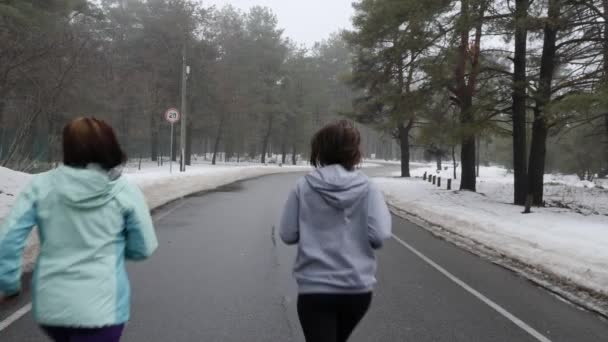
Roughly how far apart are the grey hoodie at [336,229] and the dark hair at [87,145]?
0.97 meters

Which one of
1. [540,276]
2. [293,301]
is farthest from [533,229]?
[293,301]

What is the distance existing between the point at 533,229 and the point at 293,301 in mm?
7854

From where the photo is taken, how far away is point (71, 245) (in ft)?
7.38

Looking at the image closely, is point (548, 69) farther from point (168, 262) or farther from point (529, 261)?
point (168, 262)

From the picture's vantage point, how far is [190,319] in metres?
4.96

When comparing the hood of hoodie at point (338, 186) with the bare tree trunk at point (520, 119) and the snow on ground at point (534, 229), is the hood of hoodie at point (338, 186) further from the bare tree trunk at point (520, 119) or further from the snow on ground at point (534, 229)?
the bare tree trunk at point (520, 119)

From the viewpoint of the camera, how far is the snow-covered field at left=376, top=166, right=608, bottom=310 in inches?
305

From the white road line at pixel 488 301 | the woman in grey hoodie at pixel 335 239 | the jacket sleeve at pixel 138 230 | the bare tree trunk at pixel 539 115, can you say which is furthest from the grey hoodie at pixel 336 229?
the bare tree trunk at pixel 539 115

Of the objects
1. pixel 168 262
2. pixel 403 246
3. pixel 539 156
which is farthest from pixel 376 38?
pixel 168 262

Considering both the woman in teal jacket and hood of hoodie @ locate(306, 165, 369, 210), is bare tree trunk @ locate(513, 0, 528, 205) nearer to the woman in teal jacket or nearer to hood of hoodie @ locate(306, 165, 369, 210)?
hood of hoodie @ locate(306, 165, 369, 210)

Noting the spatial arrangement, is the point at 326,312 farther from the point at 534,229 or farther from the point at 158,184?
the point at 158,184

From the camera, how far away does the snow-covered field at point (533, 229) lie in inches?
305

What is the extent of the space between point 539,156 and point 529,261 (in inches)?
381

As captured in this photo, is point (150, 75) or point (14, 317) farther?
point (150, 75)
